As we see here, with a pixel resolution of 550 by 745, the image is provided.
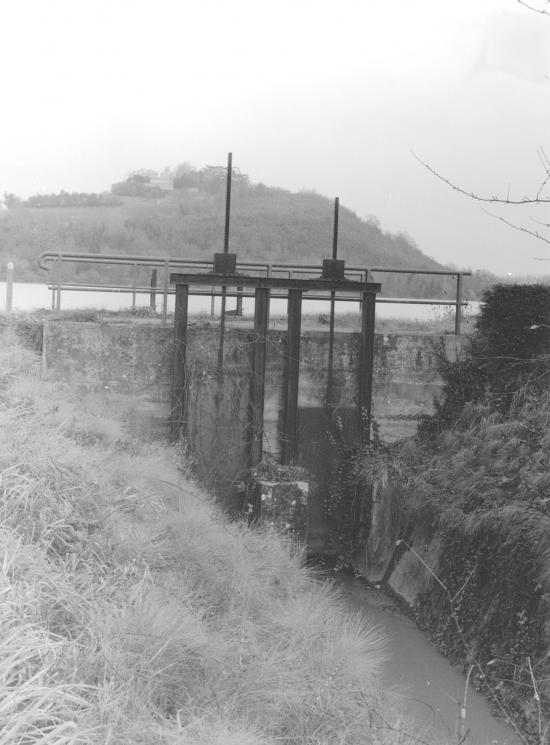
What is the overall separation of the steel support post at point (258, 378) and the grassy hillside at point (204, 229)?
572 cm

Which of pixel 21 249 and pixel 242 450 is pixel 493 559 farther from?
Answer: pixel 21 249

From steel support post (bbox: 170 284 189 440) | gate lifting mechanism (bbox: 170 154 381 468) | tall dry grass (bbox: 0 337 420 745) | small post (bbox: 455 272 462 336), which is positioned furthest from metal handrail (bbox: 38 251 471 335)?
tall dry grass (bbox: 0 337 420 745)

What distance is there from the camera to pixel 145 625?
4.61 meters

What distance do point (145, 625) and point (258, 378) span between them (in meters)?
6.69

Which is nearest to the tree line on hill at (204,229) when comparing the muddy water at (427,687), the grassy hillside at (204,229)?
the grassy hillside at (204,229)

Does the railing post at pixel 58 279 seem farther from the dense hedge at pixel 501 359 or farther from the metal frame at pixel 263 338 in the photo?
the dense hedge at pixel 501 359

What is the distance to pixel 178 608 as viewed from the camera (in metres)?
5.07

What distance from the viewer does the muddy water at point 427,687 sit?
627 centimetres

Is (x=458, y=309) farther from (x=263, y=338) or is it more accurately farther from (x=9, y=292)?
(x=9, y=292)

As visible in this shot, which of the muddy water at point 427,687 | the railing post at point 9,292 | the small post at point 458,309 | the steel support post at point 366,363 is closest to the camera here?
the muddy water at point 427,687

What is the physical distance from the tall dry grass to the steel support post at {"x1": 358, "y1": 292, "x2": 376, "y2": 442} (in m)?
3.84

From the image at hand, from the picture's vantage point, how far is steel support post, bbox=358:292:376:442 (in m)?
11.4

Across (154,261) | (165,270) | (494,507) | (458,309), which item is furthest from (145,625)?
(458,309)

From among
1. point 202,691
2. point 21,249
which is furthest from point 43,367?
point 21,249
